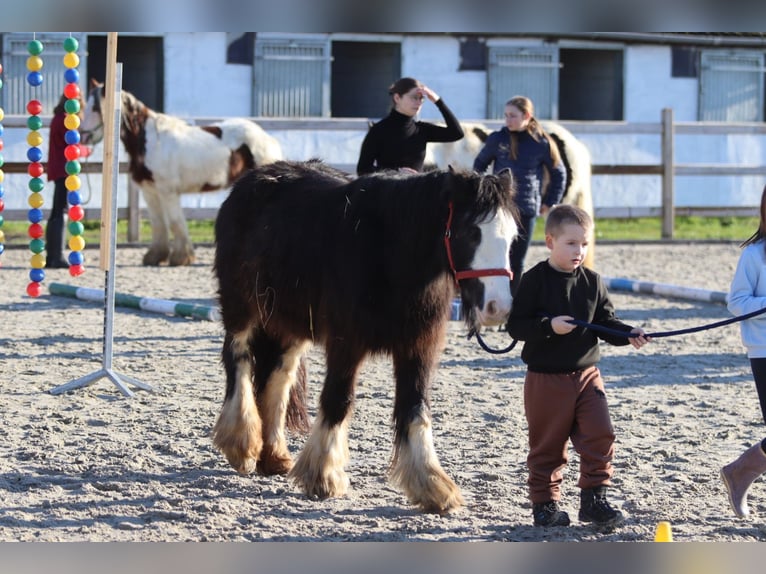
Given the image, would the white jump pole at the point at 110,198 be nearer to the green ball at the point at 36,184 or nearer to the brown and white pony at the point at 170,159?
the green ball at the point at 36,184

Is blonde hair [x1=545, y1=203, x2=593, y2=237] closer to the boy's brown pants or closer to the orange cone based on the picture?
the boy's brown pants

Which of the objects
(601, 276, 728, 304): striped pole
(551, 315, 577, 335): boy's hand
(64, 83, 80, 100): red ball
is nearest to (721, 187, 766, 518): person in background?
(551, 315, 577, 335): boy's hand

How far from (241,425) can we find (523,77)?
14.9m

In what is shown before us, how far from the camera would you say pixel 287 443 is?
5.70 metres

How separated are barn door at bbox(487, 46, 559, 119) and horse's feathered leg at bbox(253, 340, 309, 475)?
546 inches

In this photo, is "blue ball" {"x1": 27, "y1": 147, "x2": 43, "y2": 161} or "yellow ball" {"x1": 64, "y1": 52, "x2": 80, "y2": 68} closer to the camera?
"yellow ball" {"x1": 64, "y1": 52, "x2": 80, "y2": 68}

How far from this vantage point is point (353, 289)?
460 centimetres

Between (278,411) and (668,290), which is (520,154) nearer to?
(668,290)

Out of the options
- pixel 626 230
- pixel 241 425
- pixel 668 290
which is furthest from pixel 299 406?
pixel 626 230

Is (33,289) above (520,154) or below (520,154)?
below

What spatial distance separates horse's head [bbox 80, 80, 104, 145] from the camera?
41.3ft

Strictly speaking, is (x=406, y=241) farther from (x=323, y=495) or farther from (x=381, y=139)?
(x=381, y=139)

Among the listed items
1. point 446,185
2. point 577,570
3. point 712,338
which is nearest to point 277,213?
point 446,185

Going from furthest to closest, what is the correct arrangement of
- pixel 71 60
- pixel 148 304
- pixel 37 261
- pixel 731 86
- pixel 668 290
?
pixel 731 86 → pixel 668 290 → pixel 148 304 → pixel 37 261 → pixel 71 60
